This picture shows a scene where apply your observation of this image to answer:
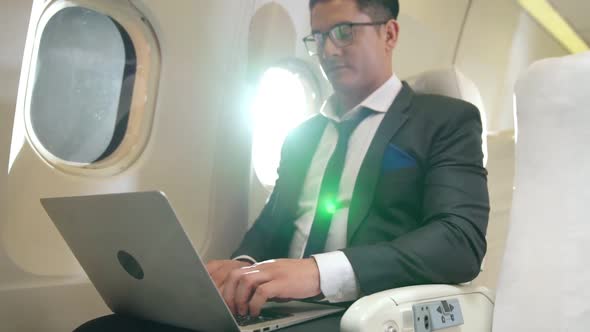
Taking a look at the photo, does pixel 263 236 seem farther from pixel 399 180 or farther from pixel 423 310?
pixel 423 310

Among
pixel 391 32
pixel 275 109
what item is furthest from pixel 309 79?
pixel 391 32

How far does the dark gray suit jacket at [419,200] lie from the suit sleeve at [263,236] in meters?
0.02

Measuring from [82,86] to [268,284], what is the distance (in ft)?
3.10

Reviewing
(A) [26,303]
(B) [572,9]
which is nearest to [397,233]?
(A) [26,303]

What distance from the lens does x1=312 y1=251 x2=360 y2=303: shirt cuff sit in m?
0.97

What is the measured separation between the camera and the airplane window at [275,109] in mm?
1886

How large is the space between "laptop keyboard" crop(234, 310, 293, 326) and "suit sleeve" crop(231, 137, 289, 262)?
0.37m

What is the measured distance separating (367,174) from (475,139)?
260 millimetres

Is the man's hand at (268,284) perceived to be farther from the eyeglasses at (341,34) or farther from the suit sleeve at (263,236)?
the eyeglasses at (341,34)

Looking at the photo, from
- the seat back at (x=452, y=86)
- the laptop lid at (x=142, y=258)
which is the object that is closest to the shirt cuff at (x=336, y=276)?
the laptop lid at (x=142, y=258)

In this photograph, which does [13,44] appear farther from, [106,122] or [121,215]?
[121,215]

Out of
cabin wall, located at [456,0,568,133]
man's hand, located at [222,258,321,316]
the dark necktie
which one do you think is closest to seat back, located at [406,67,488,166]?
the dark necktie

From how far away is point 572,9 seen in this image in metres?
3.09

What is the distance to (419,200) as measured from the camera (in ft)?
3.91
